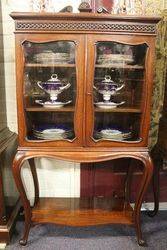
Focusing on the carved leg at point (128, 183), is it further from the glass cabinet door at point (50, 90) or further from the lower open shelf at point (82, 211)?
the glass cabinet door at point (50, 90)

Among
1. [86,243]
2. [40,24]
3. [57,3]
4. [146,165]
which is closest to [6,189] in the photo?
[86,243]

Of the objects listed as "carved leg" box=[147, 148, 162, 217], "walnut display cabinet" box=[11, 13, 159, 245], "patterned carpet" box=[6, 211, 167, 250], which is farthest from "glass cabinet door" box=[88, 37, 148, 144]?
"patterned carpet" box=[6, 211, 167, 250]

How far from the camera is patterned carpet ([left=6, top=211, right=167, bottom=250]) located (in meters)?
1.72

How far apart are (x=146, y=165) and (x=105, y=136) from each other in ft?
1.01

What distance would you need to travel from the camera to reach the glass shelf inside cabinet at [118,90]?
5.09ft

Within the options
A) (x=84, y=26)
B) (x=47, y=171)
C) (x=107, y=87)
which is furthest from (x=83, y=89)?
(x=47, y=171)

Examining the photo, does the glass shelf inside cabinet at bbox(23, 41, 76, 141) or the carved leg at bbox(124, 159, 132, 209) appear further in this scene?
the carved leg at bbox(124, 159, 132, 209)

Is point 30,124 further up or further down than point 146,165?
further up

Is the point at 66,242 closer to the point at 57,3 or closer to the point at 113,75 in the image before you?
the point at 113,75

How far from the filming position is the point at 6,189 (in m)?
1.82

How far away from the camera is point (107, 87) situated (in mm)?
1641

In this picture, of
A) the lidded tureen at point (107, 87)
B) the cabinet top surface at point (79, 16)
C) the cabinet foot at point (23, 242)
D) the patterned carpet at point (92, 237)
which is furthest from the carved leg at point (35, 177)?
the cabinet top surface at point (79, 16)

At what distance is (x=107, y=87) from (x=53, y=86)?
34 centimetres

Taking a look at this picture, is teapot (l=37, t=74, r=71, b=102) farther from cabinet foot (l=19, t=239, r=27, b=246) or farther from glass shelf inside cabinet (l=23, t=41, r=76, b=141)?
cabinet foot (l=19, t=239, r=27, b=246)
